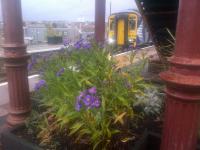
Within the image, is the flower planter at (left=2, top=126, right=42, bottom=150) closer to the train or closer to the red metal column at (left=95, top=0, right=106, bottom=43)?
the red metal column at (left=95, top=0, right=106, bottom=43)

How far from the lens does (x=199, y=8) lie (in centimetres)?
167

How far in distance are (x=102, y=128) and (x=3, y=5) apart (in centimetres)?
185

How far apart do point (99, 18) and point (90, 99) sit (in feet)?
10.5

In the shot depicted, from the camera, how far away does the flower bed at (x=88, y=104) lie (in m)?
2.25

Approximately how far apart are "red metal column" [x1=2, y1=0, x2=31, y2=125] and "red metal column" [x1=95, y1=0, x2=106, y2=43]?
2143 millimetres

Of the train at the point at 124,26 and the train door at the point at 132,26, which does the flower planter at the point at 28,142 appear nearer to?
the train at the point at 124,26

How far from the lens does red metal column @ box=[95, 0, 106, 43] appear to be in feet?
15.7

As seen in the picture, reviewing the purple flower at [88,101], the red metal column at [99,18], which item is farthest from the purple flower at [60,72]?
the red metal column at [99,18]

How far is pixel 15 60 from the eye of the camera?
298cm

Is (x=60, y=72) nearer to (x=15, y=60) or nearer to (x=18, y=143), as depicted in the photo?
(x=15, y=60)

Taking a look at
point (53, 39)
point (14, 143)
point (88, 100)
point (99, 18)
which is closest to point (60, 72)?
point (88, 100)

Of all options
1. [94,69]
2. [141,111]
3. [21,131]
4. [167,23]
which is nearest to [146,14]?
[167,23]

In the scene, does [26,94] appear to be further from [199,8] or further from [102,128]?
[199,8]

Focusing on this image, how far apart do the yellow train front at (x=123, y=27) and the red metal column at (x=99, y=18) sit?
10650 mm
